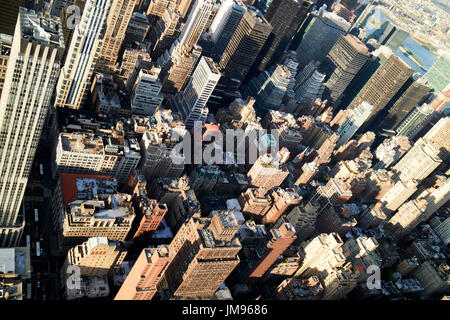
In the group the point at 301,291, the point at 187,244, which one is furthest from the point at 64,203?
the point at 301,291

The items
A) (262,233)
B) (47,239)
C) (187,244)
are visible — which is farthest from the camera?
(262,233)

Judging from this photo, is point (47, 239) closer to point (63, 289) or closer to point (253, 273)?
point (63, 289)

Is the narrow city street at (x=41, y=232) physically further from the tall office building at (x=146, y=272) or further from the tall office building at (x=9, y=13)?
the tall office building at (x=9, y=13)

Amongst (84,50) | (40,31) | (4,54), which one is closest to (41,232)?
(4,54)

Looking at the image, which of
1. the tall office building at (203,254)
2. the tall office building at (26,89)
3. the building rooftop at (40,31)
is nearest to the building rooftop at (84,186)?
the tall office building at (26,89)

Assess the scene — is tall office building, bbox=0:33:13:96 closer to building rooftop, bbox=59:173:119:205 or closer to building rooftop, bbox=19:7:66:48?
building rooftop, bbox=59:173:119:205

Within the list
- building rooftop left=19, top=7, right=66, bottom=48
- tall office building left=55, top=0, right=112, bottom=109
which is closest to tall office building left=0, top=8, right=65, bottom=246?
building rooftop left=19, top=7, right=66, bottom=48
